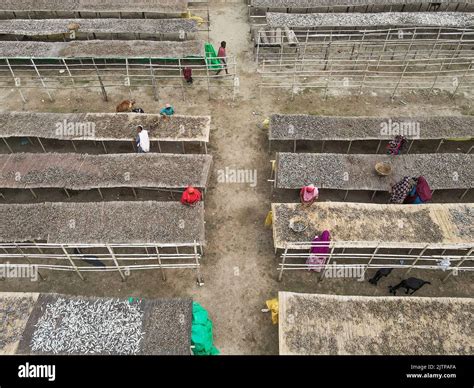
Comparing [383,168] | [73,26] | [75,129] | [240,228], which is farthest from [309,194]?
[73,26]

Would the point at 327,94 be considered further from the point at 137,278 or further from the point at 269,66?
the point at 137,278

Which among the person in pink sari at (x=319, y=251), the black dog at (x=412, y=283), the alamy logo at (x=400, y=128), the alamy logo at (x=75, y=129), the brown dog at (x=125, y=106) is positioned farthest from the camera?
Result: the brown dog at (x=125, y=106)

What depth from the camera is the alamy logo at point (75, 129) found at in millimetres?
17578

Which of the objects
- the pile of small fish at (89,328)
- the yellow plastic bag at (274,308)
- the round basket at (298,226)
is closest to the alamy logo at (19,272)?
the pile of small fish at (89,328)

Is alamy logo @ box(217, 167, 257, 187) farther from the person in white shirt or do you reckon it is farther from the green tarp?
the green tarp

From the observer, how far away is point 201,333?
1203cm

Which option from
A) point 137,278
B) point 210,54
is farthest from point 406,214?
point 210,54

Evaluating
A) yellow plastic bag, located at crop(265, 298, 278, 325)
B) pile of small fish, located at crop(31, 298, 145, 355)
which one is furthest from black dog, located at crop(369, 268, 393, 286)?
pile of small fish, located at crop(31, 298, 145, 355)

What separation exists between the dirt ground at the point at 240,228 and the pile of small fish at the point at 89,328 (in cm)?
160

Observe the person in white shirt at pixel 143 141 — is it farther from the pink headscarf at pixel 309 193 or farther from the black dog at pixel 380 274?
the black dog at pixel 380 274

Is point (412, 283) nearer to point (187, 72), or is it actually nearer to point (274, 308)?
point (274, 308)

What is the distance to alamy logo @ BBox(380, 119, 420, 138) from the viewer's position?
58.2ft

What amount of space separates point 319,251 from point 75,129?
1287 centimetres

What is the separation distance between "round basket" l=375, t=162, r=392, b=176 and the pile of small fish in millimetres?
11285
